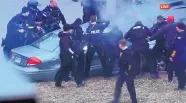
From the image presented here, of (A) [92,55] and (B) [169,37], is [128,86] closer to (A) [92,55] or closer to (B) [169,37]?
(A) [92,55]

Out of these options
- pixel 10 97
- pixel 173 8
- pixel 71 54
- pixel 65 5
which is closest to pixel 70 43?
pixel 71 54

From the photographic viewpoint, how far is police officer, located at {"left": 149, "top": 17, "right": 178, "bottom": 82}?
39.3 ft

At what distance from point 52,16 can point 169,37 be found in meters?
3.78

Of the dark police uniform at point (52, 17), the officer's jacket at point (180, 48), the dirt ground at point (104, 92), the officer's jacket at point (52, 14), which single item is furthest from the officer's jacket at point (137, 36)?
the officer's jacket at point (52, 14)

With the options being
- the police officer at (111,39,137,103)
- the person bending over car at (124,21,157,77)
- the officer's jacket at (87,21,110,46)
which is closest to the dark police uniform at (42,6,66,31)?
the officer's jacket at (87,21,110,46)

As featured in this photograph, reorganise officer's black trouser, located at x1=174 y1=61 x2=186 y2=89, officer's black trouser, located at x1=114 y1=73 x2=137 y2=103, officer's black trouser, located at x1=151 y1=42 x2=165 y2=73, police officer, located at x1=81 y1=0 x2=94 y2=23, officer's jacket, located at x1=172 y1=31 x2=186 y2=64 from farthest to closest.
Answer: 1. police officer, located at x1=81 y1=0 x2=94 y2=23
2. officer's black trouser, located at x1=151 y1=42 x2=165 y2=73
3. officer's black trouser, located at x1=174 y1=61 x2=186 y2=89
4. officer's jacket, located at x1=172 y1=31 x2=186 y2=64
5. officer's black trouser, located at x1=114 y1=73 x2=137 y2=103

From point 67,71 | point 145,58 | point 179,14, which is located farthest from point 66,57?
point 179,14

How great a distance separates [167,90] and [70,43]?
242 cm

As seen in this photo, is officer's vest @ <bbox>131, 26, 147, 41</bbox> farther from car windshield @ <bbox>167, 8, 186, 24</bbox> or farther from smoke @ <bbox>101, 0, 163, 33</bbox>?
car windshield @ <bbox>167, 8, 186, 24</bbox>

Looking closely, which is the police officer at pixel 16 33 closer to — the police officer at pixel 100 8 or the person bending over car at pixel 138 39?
the police officer at pixel 100 8

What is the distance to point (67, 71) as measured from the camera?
11.9 m

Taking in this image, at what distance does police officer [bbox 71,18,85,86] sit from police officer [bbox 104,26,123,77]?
62 cm

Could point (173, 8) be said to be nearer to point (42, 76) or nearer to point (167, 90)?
point (167, 90)

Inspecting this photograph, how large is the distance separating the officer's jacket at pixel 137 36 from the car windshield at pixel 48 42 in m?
1.70
